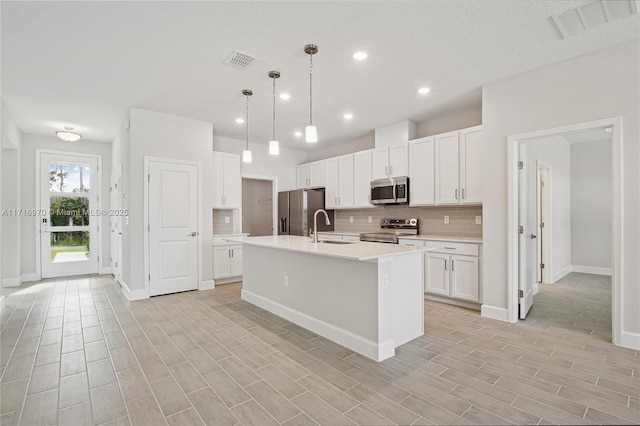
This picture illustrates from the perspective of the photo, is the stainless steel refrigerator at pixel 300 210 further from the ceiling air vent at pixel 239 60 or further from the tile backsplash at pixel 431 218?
the ceiling air vent at pixel 239 60

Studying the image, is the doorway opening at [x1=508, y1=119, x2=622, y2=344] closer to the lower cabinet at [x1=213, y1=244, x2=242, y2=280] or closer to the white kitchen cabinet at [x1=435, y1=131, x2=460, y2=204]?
the white kitchen cabinet at [x1=435, y1=131, x2=460, y2=204]

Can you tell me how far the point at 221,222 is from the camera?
20.1ft

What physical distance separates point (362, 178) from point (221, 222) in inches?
114

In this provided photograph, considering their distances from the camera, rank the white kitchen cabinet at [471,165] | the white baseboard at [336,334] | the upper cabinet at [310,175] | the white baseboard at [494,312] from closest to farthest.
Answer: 1. the white baseboard at [336,334]
2. the white baseboard at [494,312]
3. the white kitchen cabinet at [471,165]
4. the upper cabinet at [310,175]

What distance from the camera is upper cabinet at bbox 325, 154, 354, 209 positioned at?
6016mm

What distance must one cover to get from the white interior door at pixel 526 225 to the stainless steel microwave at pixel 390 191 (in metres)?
1.64

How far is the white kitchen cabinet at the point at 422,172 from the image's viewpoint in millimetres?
4684

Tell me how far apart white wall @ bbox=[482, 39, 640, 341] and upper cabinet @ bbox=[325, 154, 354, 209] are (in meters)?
2.69

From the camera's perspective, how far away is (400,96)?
413 centimetres

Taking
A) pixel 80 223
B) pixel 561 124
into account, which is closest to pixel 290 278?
pixel 561 124

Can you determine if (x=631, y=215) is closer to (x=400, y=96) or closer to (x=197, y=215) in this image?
(x=400, y=96)

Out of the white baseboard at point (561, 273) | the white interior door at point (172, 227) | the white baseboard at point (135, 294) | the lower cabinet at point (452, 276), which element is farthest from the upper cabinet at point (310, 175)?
the white baseboard at point (561, 273)

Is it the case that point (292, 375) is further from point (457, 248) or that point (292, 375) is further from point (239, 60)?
point (239, 60)

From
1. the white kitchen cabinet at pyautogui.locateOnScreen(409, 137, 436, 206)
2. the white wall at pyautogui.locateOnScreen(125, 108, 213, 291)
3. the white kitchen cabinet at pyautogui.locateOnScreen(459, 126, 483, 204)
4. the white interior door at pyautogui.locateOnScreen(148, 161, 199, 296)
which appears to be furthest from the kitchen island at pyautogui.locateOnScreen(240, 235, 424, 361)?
the white wall at pyautogui.locateOnScreen(125, 108, 213, 291)
